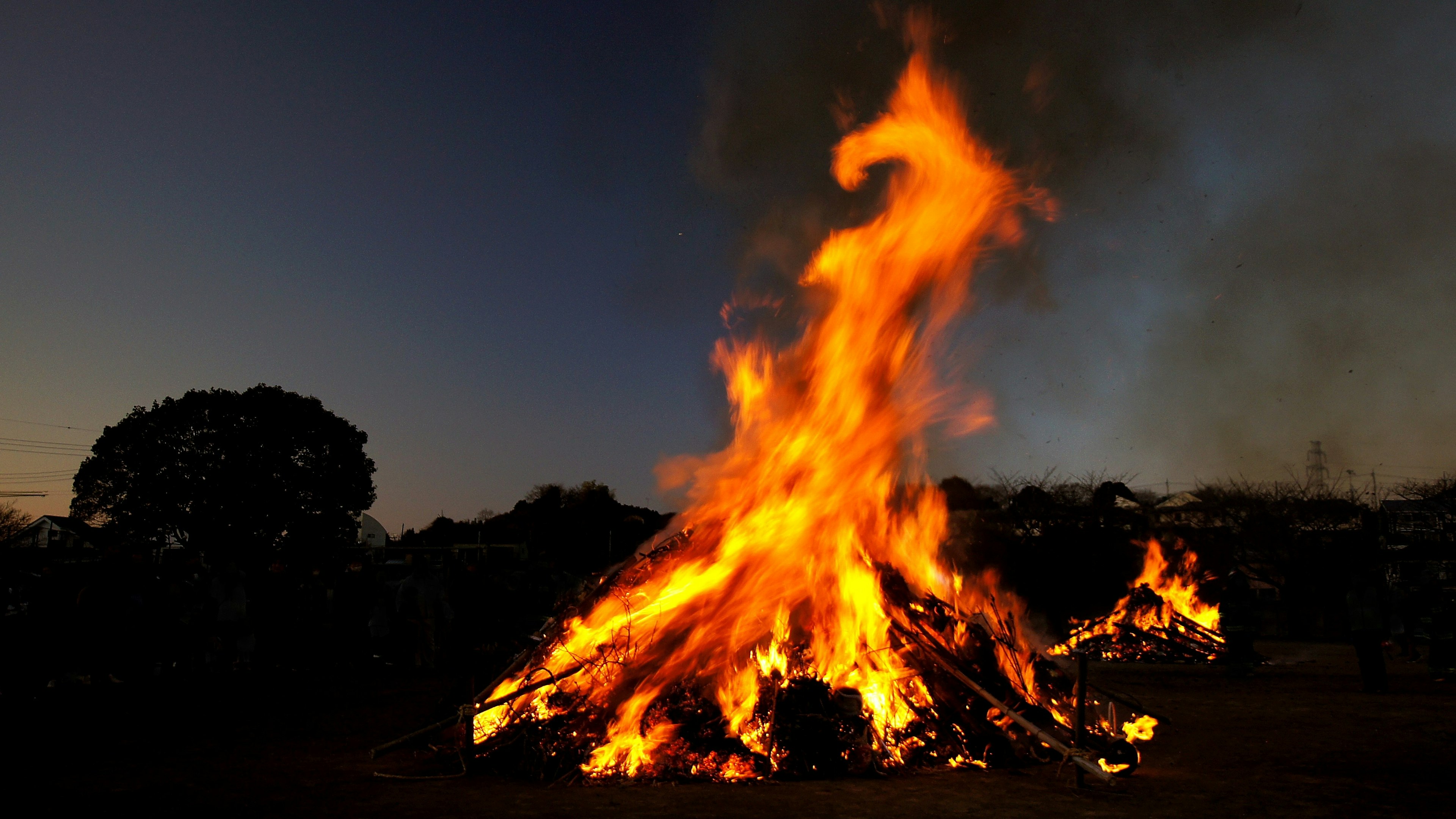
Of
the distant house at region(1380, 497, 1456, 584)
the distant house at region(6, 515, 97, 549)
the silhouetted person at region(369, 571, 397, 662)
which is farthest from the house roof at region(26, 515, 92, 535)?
the distant house at region(1380, 497, 1456, 584)

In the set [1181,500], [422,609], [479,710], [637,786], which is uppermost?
[1181,500]

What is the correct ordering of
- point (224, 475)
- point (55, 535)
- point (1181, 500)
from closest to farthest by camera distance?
point (224, 475), point (1181, 500), point (55, 535)

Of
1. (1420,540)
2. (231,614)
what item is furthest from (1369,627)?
(1420,540)

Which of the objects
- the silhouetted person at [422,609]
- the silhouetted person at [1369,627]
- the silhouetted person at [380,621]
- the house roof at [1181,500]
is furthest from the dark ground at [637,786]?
the house roof at [1181,500]

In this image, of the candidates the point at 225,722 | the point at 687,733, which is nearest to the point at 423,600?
the point at 225,722

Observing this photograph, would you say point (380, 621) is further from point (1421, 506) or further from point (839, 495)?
point (1421, 506)

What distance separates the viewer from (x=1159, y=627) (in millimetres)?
18500

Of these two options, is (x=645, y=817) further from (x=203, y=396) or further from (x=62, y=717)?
(x=203, y=396)

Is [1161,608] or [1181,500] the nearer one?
[1161,608]

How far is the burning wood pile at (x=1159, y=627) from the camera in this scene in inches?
704

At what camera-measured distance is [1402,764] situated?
7191 mm

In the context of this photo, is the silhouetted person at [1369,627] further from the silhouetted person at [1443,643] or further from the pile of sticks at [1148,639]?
the pile of sticks at [1148,639]

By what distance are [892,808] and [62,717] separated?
9.26 metres

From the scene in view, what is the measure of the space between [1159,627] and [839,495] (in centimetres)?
1306
